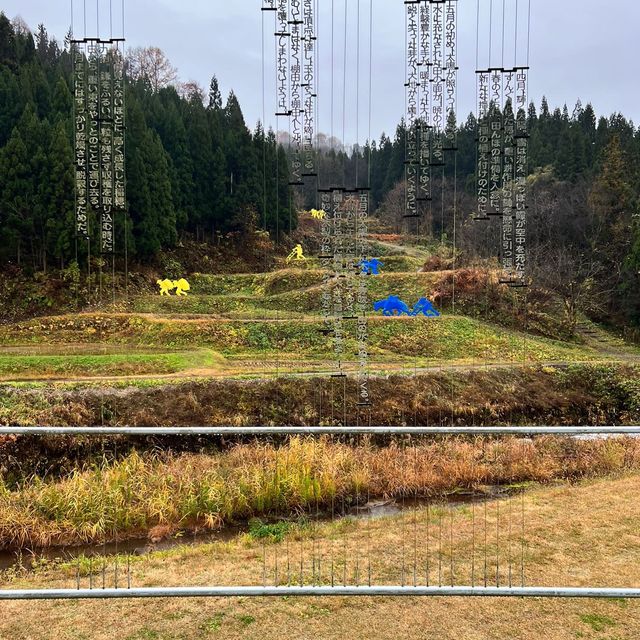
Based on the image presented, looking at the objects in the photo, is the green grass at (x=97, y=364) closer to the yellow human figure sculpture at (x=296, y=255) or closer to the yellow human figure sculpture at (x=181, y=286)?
the yellow human figure sculpture at (x=181, y=286)

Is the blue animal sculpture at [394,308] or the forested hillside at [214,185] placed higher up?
the forested hillside at [214,185]

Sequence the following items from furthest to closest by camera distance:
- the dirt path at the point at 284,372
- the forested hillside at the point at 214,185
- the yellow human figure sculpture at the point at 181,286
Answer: the yellow human figure sculpture at the point at 181,286
the forested hillside at the point at 214,185
the dirt path at the point at 284,372

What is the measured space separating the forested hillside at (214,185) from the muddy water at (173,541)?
9388 mm

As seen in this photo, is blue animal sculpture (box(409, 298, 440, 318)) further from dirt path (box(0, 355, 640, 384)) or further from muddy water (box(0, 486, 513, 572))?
muddy water (box(0, 486, 513, 572))

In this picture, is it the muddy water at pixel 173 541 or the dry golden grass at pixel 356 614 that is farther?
the muddy water at pixel 173 541

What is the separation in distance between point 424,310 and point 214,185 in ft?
47.3

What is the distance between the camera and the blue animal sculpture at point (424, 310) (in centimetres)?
1962

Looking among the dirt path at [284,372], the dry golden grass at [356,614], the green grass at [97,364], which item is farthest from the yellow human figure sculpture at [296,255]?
the dry golden grass at [356,614]

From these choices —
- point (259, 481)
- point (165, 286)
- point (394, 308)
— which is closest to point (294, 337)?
point (394, 308)

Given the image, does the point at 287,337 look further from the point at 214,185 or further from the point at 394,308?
the point at 214,185

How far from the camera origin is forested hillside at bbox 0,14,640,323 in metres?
21.8

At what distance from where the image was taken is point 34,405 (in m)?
10.6

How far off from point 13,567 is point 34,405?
5.32 m

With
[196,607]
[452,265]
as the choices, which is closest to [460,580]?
[196,607]
